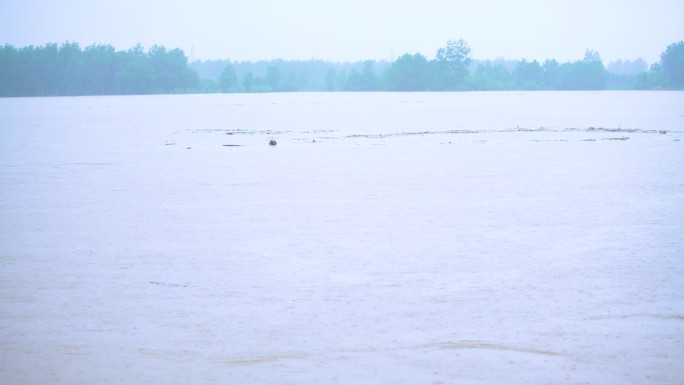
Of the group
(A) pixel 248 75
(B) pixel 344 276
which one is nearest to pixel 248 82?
(A) pixel 248 75

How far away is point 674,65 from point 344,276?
4387 inches

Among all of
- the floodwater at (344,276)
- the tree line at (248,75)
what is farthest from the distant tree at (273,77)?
the floodwater at (344,276)

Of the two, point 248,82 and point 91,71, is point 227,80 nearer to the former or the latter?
point 248,82

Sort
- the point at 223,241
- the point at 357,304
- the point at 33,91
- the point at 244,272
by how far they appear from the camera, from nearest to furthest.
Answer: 1. the point at 357,304
2. the point at 244,272
3. the point at 223,241
4. the point at 33,91

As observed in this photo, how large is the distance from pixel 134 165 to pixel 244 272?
8.75 meters

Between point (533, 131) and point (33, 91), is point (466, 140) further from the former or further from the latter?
point (33, 91)

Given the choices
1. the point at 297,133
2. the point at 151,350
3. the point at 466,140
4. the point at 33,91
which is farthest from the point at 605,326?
the point at 33,91

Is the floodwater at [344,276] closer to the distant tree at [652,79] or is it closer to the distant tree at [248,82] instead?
the distant tree at [652,79]

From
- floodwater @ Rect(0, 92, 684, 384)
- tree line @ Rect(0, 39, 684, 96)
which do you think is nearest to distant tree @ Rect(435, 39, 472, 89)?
tree line @ Rect(0, 39, 684, 96)

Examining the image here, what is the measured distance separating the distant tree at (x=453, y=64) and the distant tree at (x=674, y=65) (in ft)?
84.2

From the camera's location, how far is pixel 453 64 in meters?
117

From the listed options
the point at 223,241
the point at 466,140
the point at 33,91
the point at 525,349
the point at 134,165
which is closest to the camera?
the point at 525,349

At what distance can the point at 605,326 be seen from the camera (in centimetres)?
509

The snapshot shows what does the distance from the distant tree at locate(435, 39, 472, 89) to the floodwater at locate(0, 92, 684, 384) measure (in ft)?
337
